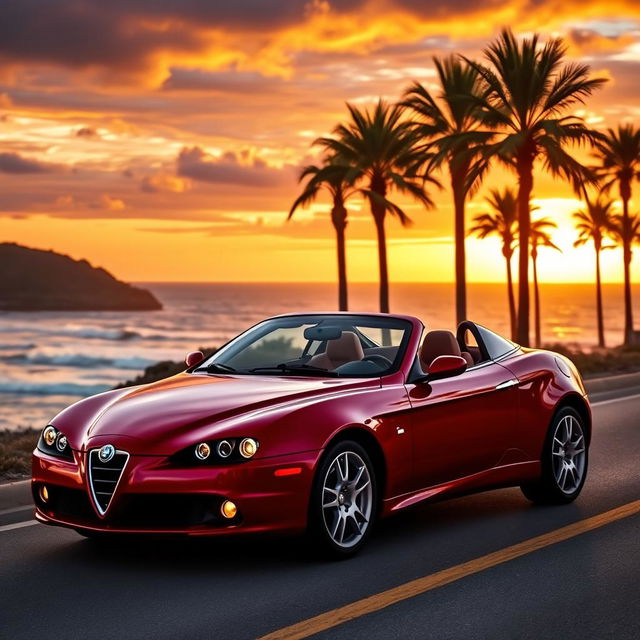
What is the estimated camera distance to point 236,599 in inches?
239

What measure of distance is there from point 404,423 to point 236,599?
182cm

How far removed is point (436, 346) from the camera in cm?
821

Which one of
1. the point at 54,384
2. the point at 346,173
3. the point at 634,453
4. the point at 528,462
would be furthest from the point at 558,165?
the point at 54,384

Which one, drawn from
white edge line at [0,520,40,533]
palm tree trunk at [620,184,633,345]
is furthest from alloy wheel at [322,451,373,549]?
palm tree trunk at [620,184,633,345]

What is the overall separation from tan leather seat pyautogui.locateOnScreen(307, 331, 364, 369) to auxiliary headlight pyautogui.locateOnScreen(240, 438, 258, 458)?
167 cm

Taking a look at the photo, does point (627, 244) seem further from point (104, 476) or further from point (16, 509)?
point (104, 476)

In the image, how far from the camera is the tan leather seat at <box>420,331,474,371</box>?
820cm

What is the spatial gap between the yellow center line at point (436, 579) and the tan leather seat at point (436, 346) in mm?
1427

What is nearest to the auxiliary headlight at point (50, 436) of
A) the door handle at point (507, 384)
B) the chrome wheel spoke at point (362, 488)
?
Result: the chrome wheel spoke at point (362, 488)

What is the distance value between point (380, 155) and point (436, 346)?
31046 mm

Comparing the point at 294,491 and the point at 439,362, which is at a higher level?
the point at 439,362

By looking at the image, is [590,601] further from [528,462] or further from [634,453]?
[634,453]

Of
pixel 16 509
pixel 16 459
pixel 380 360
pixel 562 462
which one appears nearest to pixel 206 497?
pixel 380 360

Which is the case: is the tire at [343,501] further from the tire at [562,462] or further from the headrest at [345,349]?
the tire at [562,462]
